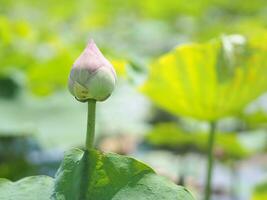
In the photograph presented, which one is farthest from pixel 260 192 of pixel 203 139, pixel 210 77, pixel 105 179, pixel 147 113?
pixel 147 113

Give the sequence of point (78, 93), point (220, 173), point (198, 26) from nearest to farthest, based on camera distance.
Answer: point (78, 93), point (220, 173), point (198, 26)

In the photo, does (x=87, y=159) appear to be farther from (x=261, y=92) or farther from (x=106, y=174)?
(x=261, y=92)

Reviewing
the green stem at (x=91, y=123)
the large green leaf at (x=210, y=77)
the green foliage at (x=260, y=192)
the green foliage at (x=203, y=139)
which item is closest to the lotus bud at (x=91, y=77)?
the green stem at (x=91, y=123)

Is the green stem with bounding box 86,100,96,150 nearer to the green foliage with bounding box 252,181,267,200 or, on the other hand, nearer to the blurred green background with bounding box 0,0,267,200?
the blurred green background with bounding box 0,0,267,200

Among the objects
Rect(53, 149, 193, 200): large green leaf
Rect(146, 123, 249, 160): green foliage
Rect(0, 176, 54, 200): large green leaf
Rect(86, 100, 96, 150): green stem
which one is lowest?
Rect(146, 123, 249, 160): green foliage

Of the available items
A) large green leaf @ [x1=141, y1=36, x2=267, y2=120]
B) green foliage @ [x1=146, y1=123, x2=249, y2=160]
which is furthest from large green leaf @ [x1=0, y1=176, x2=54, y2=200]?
green foliage @ [x1=146, y1=123, x2=249, y2=160]

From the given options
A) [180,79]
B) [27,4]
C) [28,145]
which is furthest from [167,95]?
[27,4]
